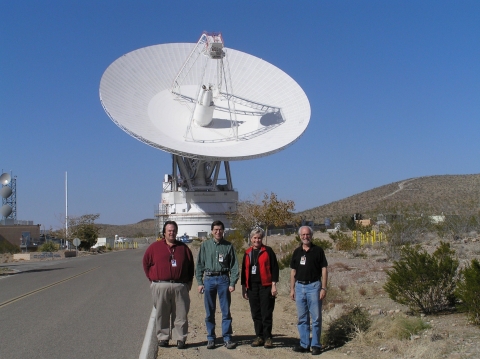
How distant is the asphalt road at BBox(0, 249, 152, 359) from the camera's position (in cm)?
766

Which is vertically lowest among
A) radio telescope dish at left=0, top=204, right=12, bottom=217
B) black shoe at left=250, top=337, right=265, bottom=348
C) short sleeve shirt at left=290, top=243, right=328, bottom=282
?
black shoe at left=250, top=337, right=265, bottom=348

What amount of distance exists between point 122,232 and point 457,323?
527ft

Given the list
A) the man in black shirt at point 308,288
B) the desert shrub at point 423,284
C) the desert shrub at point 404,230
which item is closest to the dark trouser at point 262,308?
the man in black shirt at point 308,288

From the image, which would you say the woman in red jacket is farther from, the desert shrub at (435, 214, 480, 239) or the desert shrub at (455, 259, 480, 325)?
the desert shrub at (435, 214, 480, 239)

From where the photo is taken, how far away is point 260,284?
320 inches

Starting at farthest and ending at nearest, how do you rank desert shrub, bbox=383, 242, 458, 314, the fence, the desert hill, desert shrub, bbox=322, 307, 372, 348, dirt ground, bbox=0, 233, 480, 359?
the desert hill → the fence → desert shrub, bbox=383, 242, 458, 314 → desert shrub, bbox=322, 307, 372, 348 → dirt ground, bbox=0, 233, 480, 359

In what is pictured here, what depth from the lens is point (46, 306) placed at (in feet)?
39.4

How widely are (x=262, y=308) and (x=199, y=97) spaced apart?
113 ft

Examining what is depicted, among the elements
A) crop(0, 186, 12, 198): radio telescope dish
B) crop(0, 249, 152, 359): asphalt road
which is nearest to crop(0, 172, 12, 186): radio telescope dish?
crop(0, 186, 12, 198): radio telescope dish

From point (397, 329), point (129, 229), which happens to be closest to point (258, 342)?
point (397, 329)

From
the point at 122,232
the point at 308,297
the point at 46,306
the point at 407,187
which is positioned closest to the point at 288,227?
the point at 407,187

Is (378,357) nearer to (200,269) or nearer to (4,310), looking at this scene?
(200,269)

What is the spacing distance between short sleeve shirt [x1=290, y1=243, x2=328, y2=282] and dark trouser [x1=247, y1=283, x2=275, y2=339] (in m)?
0.52

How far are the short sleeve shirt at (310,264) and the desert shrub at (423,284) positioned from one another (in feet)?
6.87
